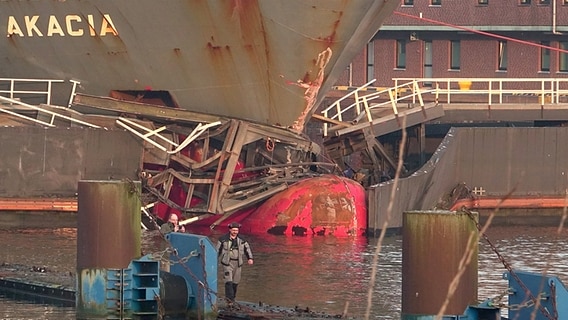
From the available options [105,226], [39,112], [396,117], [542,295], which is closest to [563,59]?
[396,117]

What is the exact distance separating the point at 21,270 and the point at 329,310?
5.02m

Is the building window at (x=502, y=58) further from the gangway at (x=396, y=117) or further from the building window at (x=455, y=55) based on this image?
the gangway at (x=396, y=117)

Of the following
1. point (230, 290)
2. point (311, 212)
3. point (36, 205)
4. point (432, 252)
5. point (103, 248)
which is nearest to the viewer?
point (432, 252)

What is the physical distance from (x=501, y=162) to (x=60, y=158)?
33.8ft

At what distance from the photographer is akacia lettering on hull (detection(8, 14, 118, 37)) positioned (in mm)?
29594

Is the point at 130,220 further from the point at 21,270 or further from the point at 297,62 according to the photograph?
the point at 297,62

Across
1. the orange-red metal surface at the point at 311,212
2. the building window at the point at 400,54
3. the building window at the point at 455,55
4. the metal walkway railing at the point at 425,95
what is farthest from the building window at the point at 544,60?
the orange-red metal surface at the point at 311,212

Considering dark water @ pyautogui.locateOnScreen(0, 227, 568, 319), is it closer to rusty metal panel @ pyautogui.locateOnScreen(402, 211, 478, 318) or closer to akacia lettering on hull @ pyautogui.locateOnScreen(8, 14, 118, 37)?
rusty metal panel @ pyautogui.locateOnScreen(402, 211, 478, 318)

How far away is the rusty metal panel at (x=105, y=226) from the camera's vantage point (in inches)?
622

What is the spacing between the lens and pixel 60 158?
2808 centimetres

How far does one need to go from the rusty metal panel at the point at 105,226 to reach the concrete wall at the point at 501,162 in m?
14.6

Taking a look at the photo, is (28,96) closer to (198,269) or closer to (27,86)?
(27,86)

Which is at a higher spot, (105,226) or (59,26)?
(59,26)

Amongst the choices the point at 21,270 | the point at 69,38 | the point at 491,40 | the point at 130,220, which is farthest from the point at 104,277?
the point at 491,40
